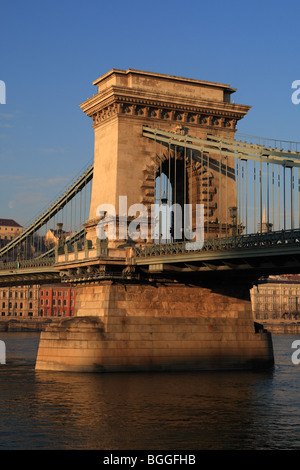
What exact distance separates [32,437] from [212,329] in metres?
25.2

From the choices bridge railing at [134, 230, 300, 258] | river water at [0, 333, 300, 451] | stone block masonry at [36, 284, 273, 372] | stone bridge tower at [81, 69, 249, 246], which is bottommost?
river water at [0, 333, 300, 451]

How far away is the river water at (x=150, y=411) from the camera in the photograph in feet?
102

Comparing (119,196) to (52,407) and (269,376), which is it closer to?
(269,376)

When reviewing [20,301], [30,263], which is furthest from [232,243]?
[20,301]

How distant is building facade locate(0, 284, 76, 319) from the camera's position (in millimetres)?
186375

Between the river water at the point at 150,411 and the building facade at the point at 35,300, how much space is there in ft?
436

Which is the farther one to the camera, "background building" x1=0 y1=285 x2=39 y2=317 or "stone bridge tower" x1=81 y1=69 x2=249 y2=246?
"background building" x1=0 y1=285 x2=39 y2=317

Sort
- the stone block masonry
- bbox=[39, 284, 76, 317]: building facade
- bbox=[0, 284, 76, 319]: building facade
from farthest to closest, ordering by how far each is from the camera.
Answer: bbox=[0, 284, 76, 319]: building facade, bbox=[39, 284, 76, 317]: building facade, the stone block masonry

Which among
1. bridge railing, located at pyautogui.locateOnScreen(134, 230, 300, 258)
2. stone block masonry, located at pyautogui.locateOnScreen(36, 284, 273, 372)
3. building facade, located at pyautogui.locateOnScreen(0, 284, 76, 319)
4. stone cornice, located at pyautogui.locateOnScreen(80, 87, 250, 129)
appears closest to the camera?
bridge railing, located at pyautogui.locateOnScreen(134, 230, 300, 258)

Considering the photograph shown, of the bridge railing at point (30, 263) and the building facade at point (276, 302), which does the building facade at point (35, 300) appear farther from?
the bridge railing at point (30, 263)

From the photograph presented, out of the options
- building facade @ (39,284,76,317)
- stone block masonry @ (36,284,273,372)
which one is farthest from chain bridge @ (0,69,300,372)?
building facade @ (39,284,76,317)

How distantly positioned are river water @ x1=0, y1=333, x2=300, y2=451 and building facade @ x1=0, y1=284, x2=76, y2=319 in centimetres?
13293

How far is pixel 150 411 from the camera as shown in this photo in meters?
37.7

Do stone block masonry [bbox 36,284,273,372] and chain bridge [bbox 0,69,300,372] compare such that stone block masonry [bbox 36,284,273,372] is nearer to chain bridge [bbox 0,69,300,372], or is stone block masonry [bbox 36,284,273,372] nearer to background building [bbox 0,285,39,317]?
chain bridge [bbox 0,69,300,372]
